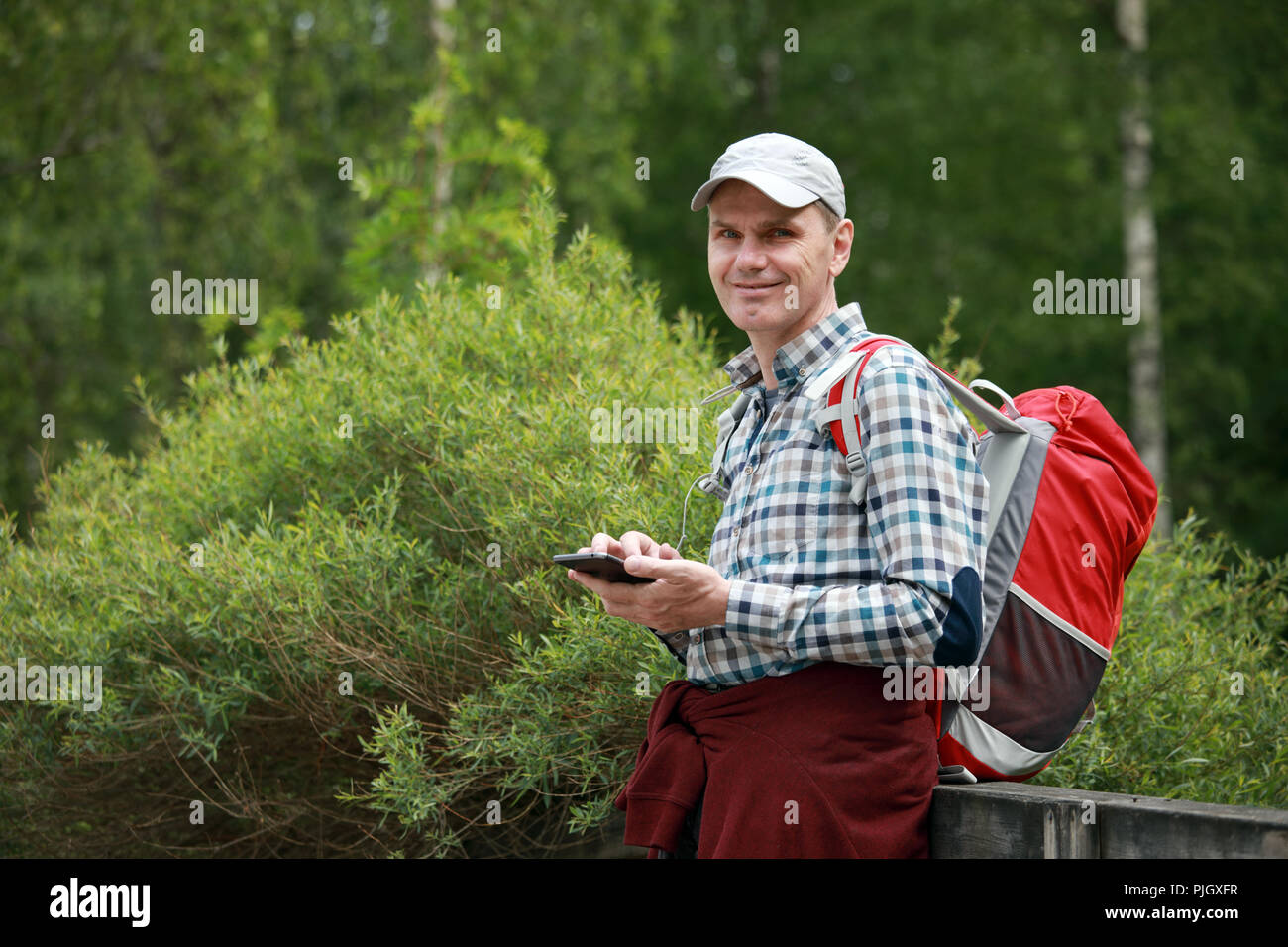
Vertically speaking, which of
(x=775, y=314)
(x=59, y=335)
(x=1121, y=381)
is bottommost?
(x=775, y=314)

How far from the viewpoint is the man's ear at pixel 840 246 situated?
2674 millimetres

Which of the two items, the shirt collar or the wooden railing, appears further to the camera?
the shirt collar

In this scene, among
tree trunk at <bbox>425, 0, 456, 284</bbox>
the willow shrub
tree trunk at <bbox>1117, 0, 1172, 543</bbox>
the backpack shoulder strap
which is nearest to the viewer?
the backpack shoulder strap

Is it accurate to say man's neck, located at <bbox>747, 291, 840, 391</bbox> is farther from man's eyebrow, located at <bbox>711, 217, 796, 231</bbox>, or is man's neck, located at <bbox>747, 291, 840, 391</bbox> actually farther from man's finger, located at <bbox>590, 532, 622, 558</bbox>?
man's finger, located at <bbox>590, 532, 622, 558</bbox>

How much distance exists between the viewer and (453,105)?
508 inches

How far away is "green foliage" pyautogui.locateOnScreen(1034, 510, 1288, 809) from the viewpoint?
400 centimetres

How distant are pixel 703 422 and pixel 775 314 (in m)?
1.74

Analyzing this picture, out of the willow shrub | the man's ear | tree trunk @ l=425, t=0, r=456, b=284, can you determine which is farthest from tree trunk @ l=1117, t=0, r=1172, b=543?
the man's ear

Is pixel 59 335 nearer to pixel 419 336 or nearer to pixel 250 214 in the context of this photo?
pixel 250 214

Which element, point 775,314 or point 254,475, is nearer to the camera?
point 775,314

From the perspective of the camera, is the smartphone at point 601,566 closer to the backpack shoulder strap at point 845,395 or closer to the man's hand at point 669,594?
the man's hand at point 669,594
